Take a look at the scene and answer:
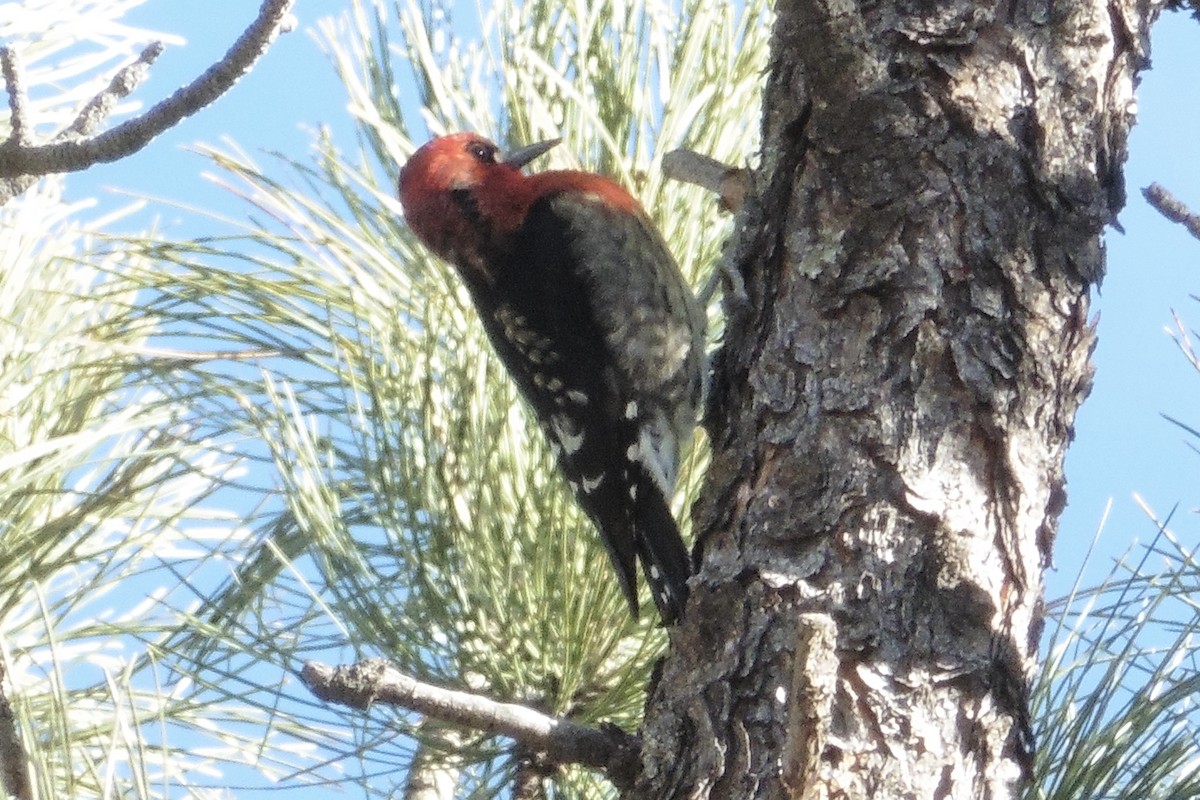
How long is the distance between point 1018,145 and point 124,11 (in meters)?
1.43

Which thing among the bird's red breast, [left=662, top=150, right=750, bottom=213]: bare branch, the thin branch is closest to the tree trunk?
[left=662, top=150, right=750, bottom=213]: bare branch

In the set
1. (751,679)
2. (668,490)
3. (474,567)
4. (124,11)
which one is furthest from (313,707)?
(124,11)

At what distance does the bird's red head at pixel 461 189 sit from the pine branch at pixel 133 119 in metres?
0.63

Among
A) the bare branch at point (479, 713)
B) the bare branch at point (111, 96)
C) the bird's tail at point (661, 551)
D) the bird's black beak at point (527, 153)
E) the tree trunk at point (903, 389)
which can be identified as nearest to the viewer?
the bare branch at point (479, 713)

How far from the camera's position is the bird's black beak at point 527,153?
68.1 inches

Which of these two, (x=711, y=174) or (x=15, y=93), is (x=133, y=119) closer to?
(x=15, y=93)

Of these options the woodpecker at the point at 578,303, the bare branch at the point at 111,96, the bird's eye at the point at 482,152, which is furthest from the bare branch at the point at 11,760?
the bird's eye at the point at 482,152

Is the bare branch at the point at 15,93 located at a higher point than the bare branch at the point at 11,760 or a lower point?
higher

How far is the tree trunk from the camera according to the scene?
3.39ft

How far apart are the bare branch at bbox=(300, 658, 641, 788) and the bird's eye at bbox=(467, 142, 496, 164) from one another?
951mm

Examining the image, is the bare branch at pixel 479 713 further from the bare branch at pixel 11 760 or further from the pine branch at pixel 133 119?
the pine branch at pixel 133 119

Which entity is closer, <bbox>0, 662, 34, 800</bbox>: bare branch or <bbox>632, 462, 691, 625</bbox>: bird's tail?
<bbox>0, 662, 34, 800</bbox>: bare branch

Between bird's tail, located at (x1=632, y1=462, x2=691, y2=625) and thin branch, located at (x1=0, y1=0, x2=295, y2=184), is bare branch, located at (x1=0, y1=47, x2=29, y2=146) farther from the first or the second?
bird's tail, located at (x1=632, y1=462, x2=691, y2=625)

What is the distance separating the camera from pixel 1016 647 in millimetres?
1069
